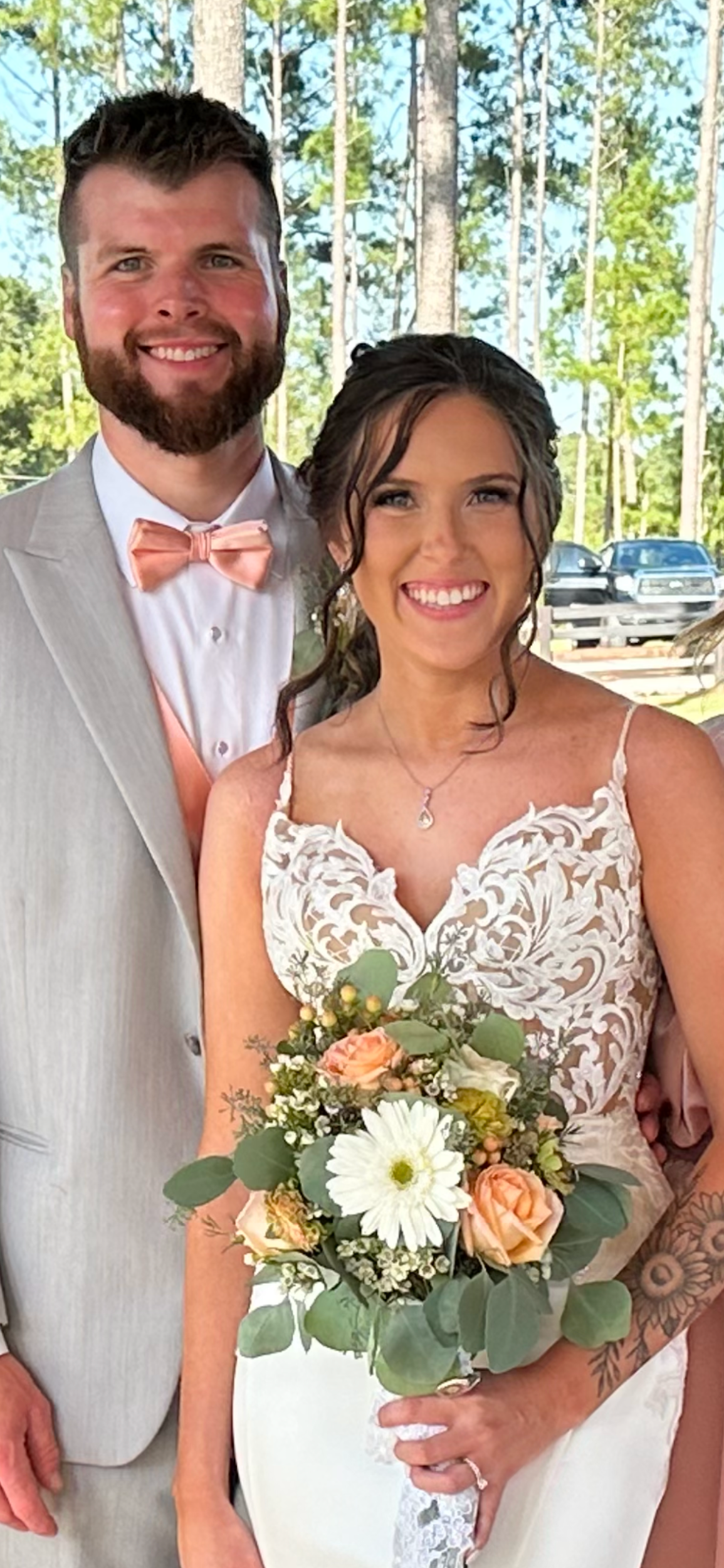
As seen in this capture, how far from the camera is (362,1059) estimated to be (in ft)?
4.51

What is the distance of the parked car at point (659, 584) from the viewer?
5.38 m

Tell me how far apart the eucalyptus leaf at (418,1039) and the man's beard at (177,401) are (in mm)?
974

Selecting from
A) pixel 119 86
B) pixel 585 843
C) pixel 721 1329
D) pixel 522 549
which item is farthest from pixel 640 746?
pixel 119 86

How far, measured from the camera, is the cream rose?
1381 mm

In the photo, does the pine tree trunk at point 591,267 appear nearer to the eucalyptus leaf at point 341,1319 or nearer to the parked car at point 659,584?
the parked car at point 659,584

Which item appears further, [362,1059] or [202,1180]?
[202,1180]

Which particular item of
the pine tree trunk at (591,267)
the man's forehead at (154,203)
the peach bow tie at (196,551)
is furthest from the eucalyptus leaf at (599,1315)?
the pine tree trunk at (591,267)

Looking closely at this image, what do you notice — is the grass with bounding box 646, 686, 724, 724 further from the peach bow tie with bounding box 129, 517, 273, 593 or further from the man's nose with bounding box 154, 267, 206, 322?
the man's nose with bounding box 154, 267, 206, 322

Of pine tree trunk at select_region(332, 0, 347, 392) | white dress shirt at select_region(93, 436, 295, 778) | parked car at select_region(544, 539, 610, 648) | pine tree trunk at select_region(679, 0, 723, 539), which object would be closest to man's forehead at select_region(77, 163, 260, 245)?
white dress shirt at select_region(93, 436, 295, 778)

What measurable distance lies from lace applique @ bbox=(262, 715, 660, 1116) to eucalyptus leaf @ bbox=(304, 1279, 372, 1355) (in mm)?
358

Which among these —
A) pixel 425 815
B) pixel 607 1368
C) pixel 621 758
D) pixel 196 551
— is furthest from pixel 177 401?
pixel 607 1368

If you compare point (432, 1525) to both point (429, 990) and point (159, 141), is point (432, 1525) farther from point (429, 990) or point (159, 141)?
point (159, 141)

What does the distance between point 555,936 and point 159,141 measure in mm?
1163

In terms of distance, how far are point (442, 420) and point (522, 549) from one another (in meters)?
0.17
